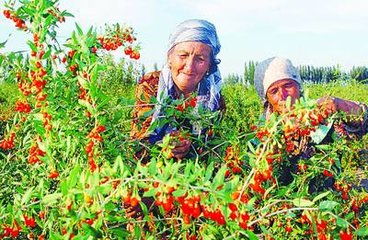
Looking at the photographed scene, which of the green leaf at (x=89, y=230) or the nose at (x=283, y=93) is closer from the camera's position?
the green leaf at (x=89, y=230)

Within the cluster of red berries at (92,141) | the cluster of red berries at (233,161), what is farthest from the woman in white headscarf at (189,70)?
the cluster of red berries at (92,141)

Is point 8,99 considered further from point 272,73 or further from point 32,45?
point 32,45

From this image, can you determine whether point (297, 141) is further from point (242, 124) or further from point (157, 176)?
point (242, 124)

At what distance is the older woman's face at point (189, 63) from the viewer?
9.87ft

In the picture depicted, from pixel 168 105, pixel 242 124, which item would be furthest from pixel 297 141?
pixel 242 124

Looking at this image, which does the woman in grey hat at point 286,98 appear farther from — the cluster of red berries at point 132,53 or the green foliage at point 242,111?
the green foliage at point 242,111

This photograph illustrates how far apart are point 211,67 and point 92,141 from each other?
131 cm

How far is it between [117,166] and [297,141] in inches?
62.8

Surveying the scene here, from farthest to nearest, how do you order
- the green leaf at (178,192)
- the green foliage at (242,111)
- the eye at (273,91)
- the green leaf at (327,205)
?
the green foliage at (242,111) < the eye at (273,91) < the green leaf at (327,205) < the green leaf at (178,192)

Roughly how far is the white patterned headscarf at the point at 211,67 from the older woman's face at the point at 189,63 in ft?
0.10

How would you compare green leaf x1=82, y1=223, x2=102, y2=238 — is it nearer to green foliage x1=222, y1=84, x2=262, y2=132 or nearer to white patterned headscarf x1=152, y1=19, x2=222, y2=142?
white patterned headscarf x1=152, y1=19, x2=222, y2=142

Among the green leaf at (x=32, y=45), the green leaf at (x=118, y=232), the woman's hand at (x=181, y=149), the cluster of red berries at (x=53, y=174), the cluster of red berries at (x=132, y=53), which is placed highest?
the green leaf at (x=32, y=45)

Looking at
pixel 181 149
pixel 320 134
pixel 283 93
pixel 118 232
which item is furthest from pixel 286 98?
pixel 118 232

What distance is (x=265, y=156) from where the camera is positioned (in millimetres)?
1895
